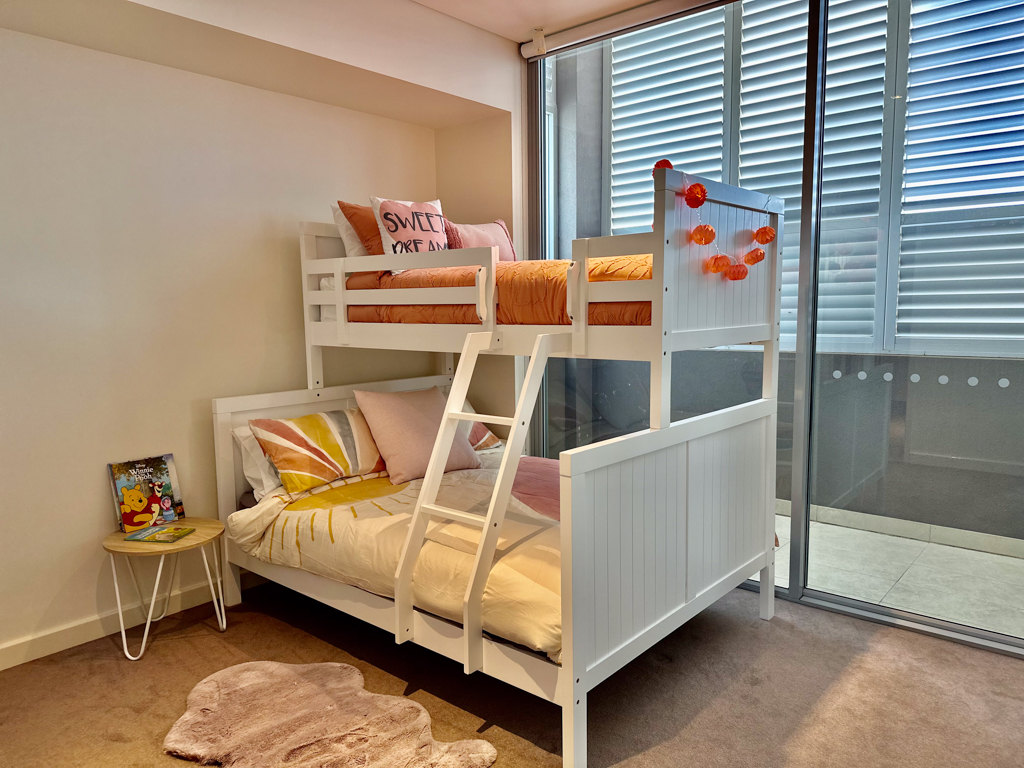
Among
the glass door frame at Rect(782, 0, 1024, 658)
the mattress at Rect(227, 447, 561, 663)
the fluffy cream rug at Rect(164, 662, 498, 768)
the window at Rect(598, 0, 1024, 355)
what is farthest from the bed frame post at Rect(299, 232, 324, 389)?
the glass door frame at Rect(782, 0, 1024, 658)

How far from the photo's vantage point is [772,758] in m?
1.90

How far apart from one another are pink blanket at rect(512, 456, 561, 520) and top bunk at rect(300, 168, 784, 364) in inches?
22.2

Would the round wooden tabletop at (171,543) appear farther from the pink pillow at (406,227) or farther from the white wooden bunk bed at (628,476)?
the pink pillow at (406,227)

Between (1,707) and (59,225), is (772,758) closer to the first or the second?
(1,707)

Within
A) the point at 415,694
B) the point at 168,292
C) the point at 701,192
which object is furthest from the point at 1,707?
the point at 701,192

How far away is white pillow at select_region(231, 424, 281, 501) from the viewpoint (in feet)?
9.05

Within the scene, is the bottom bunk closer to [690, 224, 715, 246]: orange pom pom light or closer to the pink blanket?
the pink blanket

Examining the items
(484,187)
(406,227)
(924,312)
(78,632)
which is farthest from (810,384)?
(78,632)

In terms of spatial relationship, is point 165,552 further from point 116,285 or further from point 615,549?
point 615,549

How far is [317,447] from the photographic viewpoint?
9.38 ft

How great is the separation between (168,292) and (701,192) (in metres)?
2.04

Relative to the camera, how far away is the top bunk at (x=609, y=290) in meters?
2.03

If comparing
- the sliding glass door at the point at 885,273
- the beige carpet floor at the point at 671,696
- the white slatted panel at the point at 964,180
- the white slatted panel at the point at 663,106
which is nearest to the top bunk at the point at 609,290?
the sliding glass door at the point at 885,273

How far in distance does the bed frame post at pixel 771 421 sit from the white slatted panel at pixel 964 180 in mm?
447
